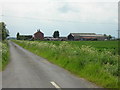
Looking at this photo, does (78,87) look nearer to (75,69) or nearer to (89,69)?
(89,69)

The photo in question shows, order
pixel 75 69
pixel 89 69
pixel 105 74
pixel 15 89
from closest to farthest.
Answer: pixel 15 89, pixel 105 74, pixel 89 69, pixel 75 69

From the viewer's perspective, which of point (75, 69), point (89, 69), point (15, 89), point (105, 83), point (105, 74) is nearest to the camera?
point (15, 89)

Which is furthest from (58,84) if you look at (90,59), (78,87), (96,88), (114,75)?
(90,59)

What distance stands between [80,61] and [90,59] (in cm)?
72

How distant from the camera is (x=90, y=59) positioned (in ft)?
49.1

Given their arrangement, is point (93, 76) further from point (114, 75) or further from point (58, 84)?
point (58, 84)

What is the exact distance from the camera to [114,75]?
11219mm

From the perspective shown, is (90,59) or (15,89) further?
(90,59)

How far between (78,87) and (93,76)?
234 centimetres

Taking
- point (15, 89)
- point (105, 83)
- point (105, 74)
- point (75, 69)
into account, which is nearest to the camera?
point (15, 89)

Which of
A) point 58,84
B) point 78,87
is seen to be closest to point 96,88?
point 78,87

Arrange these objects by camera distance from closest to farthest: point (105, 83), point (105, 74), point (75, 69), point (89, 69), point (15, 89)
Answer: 1. point (15, 89)
2. point (105, 83)
3. point (105, 74)
4. point (89, 69)
5. point (75, 69)

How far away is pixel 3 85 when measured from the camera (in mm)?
9938

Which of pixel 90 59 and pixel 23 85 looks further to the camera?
pixel 90 59
